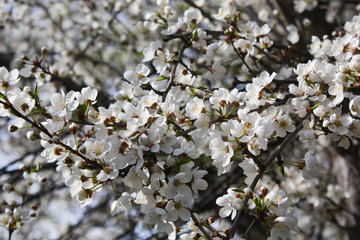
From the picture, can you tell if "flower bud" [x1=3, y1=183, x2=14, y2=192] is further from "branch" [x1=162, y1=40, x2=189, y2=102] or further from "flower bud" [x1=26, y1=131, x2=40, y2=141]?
"branch" [x1=162, y1=40, x2=189, y2=102]

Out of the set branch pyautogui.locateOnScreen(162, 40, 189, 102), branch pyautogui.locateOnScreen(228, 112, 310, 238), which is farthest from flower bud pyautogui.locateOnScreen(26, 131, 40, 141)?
branch pyautogui.locateOnScreen(228, 112, 310, 238)

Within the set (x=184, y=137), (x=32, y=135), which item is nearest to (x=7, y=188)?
(x=32, y=135)

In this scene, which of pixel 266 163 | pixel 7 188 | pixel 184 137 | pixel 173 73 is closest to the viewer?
pixel 266 163

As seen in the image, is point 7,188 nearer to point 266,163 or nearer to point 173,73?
point 173,73

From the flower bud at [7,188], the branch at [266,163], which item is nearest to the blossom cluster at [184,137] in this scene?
the branch at [266,163]

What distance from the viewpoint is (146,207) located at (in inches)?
60.9

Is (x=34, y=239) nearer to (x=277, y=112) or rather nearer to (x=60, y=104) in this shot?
(x=60, y=104)

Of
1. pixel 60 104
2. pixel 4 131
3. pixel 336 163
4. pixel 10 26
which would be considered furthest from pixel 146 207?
pixel 10 26

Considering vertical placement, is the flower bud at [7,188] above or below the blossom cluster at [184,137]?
below

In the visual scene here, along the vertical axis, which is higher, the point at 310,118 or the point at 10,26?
the point at 310,118

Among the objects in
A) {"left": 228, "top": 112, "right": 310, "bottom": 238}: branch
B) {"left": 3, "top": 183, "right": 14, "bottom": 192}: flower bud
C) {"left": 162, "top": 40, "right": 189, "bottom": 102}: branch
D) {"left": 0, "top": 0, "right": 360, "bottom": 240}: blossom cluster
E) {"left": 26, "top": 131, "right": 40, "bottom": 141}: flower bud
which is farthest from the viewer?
{"left": 3, "top": 183, "right": 14, "bottom": 192}: flower bud

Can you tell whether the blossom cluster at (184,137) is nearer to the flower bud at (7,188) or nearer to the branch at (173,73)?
the branch at (173,73)

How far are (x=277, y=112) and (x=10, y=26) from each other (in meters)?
4.54

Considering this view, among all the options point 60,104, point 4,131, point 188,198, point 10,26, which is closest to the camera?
point 188,198
